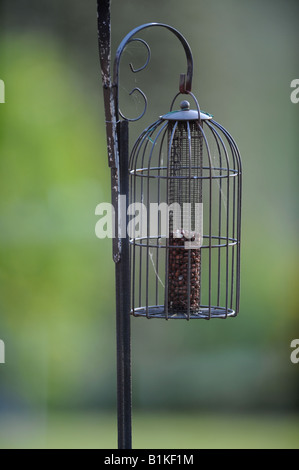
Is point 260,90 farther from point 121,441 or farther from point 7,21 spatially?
point 121,441

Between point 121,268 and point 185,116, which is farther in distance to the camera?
point 185,116

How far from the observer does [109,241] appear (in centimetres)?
498

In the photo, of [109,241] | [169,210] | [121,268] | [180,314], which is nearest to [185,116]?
[169,210]

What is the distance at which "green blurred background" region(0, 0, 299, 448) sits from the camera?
484cm

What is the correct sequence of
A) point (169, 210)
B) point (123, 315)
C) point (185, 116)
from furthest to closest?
1. point (169, 210)
2. point (185, 116)
3. point (123, 315)

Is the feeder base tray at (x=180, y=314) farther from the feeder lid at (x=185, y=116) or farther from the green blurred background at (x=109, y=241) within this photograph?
the green blurred background at (x=109, y=241)

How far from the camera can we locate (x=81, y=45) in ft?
15.9

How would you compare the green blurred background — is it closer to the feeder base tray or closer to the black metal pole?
the feeder base tray

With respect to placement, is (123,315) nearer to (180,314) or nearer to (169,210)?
→ (180,314)

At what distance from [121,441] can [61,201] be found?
2949 mm

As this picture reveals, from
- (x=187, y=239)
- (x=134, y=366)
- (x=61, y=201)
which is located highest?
(x=61, y=201)

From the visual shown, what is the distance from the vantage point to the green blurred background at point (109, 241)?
4.84 m

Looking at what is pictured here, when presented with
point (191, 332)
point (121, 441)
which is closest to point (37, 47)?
point (191, 332)

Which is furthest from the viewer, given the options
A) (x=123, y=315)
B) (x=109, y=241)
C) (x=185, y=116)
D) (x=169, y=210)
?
(x=109, y=241)
